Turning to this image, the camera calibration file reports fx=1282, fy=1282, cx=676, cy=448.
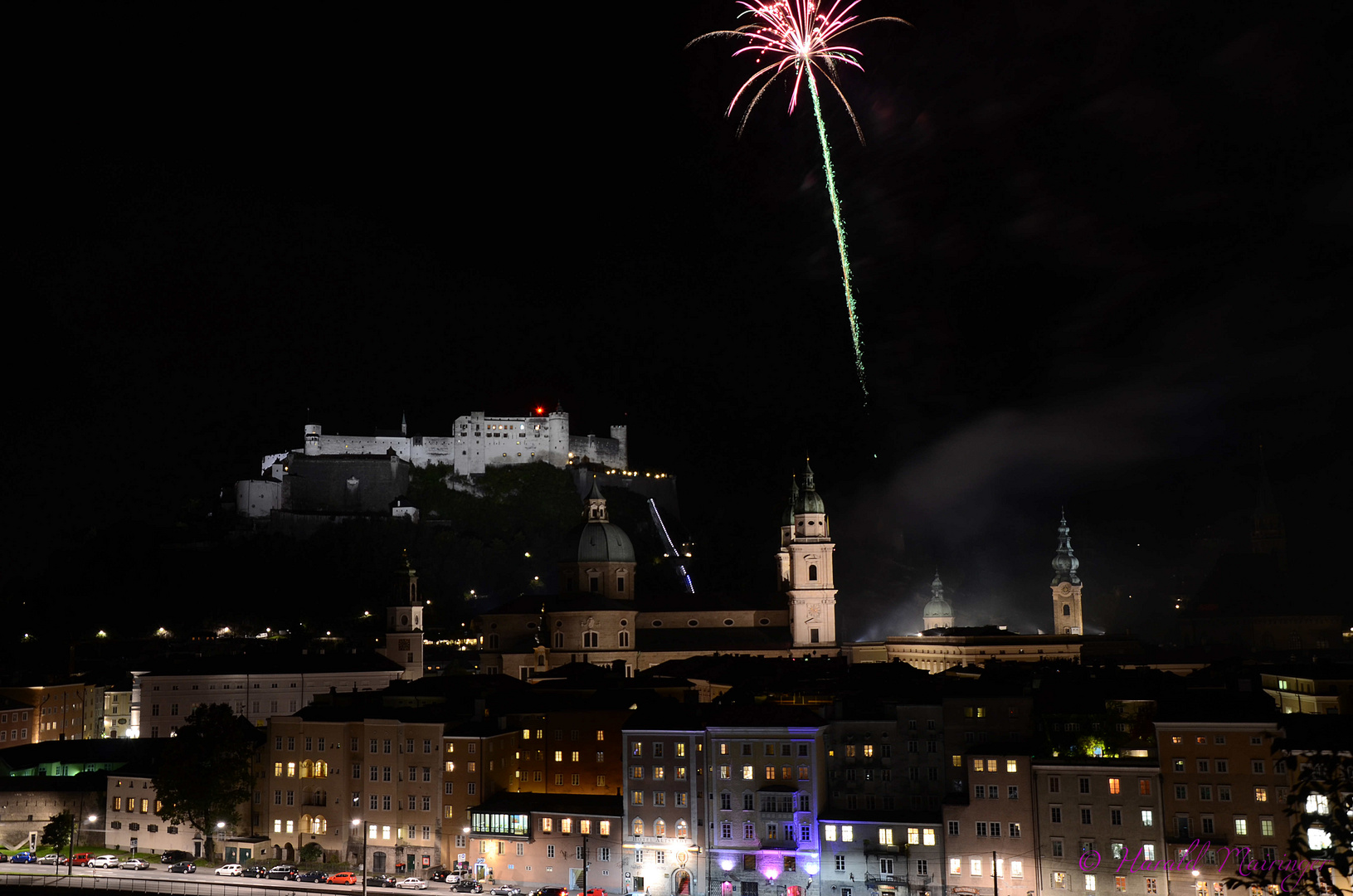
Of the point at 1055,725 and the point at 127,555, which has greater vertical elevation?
the point at 127,555

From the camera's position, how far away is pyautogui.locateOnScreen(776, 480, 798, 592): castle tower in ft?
291

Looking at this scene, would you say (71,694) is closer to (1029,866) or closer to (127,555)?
(127,555)

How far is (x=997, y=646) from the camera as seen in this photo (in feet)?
272

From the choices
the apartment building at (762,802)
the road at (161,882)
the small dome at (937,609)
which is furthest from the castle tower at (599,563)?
the road at (161,882)

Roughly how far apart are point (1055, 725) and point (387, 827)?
2558 cm

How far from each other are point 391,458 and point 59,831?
248 ft

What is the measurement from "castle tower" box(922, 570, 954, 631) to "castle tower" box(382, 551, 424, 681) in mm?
43058

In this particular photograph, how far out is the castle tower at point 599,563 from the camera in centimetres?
8681

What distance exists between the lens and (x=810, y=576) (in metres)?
85.2

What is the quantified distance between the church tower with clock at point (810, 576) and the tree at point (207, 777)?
39.3 m

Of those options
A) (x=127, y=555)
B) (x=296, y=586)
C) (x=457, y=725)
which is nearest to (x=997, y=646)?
(x=457, y=725)

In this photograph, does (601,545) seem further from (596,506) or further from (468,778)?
(468,778)

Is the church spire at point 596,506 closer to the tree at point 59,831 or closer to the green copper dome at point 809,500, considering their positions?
the green copper dome at point 809,500

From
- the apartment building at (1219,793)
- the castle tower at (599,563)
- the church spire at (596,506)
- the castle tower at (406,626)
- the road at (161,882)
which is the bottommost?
the road at (161,882)
